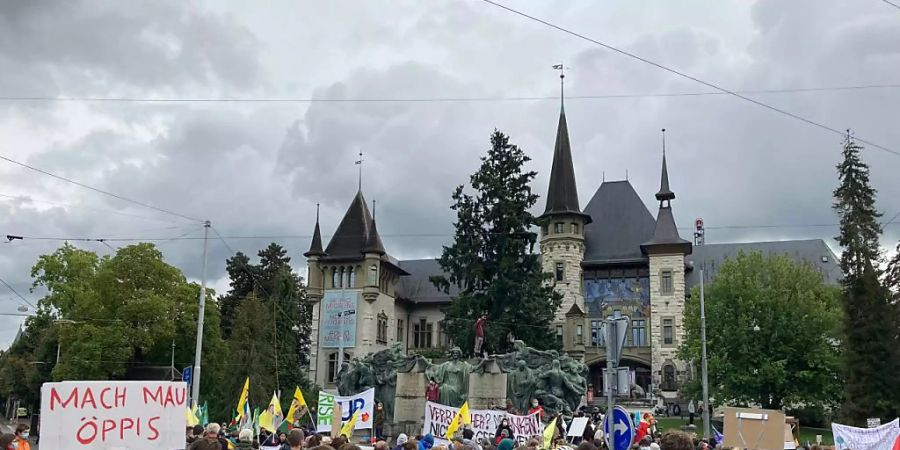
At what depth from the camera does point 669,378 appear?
5997cm

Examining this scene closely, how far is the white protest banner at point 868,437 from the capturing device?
12430 mm

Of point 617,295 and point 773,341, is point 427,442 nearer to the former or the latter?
point 773,341

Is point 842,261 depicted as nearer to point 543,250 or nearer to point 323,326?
point 543,250

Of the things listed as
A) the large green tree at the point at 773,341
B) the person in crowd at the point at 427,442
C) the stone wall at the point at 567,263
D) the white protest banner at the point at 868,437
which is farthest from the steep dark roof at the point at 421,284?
the white protest banner at the point at 868,437

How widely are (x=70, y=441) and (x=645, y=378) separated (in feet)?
190

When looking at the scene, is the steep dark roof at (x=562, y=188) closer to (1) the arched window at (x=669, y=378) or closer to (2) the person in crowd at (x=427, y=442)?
(1) the arched window at (x=669, y=378)

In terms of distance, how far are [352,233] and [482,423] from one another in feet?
169

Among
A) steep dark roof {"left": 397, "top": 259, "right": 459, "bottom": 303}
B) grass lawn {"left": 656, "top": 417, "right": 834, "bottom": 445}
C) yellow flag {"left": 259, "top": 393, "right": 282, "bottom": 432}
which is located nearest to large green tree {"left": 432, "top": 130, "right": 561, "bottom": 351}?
grass lawn {"left": 656, "top": 417, "right": 834, "bottom": 445}

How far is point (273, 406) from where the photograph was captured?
1952cm

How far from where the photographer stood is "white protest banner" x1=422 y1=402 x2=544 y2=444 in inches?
677

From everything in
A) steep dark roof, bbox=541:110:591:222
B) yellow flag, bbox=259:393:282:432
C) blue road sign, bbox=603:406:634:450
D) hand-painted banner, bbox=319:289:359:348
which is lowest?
yellow flag, bbox=259:393:282:432

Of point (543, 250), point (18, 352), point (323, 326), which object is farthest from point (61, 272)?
point (543, 250)

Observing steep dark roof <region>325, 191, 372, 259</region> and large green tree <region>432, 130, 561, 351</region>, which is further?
steep dark roof <region>325, 191, 372, 259</region>

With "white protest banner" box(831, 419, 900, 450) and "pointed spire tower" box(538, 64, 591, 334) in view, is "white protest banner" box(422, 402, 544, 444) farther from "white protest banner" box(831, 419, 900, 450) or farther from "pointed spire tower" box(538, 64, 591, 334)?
"pointed spire tower" box(538, 64, 591, 334)
